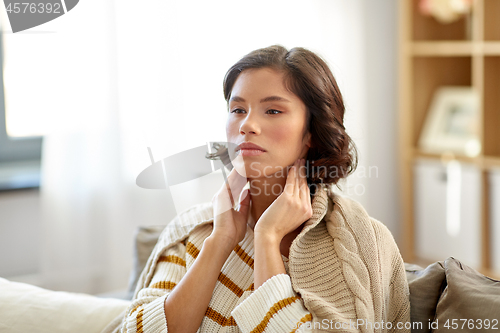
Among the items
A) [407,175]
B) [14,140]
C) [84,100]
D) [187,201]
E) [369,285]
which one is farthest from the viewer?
[407,175]

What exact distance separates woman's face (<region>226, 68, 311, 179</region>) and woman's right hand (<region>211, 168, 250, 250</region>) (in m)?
0.08

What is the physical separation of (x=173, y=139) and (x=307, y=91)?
89 centimetres

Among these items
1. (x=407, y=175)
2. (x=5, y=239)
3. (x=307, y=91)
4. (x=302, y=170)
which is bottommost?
(x=5, y=239)

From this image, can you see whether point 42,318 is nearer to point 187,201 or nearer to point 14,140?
point 187,201

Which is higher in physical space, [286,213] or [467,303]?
[286,213]

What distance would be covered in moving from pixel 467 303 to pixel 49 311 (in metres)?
1.03

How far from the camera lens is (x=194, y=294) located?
1188 millimetres

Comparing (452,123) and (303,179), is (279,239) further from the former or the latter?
(452,123)

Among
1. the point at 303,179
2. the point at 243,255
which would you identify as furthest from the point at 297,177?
the point at 243,255

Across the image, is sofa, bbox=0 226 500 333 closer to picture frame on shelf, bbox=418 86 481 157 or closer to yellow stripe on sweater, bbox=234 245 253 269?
yellow stripe on sweater, bbox=234 245 253 269

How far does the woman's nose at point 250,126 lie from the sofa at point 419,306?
0.53 m

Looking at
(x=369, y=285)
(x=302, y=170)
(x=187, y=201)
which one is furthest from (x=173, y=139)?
(x=369, y=285)

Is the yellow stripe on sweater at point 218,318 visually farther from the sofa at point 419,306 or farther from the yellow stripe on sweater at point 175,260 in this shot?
the sofa at point 419,306

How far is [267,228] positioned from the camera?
48.9 inches
